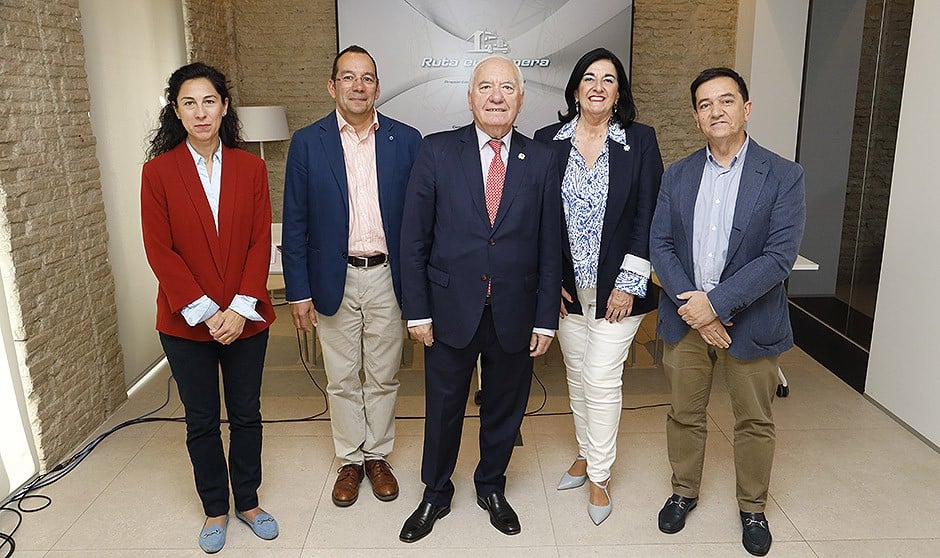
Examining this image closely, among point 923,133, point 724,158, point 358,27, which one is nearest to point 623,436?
point 724,158

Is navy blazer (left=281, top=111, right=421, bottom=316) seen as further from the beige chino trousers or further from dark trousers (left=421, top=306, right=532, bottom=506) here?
the beige chino trousers

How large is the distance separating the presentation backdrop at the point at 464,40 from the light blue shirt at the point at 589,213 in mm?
3962

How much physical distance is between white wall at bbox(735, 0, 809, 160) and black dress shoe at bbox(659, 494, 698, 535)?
336 cm

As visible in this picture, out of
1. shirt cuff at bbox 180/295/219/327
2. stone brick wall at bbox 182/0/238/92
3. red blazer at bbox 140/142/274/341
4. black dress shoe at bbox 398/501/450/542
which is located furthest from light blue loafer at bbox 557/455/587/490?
stone brick wall at bbox 182/0/238/92

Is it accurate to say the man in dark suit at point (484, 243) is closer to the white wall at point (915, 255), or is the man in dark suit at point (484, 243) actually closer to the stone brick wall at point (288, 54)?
the white wall at point (915, 255)

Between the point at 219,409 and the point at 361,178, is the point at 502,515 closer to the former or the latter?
the point at 219,409

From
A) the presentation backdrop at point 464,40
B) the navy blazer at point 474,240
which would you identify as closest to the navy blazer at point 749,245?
the navy blazer at point 474,240

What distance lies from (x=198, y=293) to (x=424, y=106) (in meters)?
4.50

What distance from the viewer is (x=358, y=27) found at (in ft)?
21.8

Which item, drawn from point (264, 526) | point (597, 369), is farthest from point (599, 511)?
point (264, 526)

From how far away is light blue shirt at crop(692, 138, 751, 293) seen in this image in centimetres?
271

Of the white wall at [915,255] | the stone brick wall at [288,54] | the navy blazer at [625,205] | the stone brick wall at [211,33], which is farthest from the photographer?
the stone brick wall at [288,54]

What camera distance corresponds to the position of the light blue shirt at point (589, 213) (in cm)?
288

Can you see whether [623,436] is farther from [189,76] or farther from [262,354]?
[189,76]
